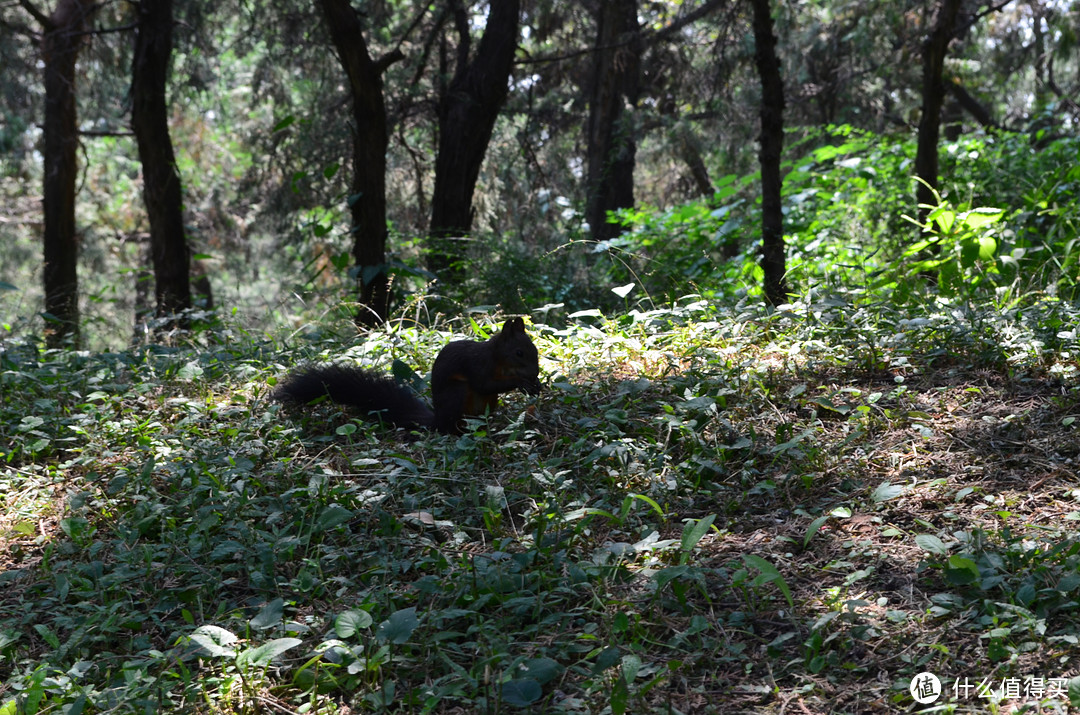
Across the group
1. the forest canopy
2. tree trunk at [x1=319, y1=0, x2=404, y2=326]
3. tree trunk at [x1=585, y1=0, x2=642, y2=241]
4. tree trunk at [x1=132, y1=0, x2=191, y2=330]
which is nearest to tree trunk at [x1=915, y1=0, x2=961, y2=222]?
the forest canopy

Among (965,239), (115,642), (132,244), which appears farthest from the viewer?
(132,244)

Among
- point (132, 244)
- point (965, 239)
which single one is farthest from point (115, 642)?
point (132, 244)

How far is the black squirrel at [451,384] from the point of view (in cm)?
383

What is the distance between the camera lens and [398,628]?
237 cm

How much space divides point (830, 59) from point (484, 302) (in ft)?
32.6

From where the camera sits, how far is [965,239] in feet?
17.4

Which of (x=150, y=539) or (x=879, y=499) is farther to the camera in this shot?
(x=150, y=539)

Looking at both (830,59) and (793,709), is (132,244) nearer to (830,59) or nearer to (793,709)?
(830,59)

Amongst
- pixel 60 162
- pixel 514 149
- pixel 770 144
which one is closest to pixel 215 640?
pixel 770 144

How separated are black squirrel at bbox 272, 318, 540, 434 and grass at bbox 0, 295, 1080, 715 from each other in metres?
0.13

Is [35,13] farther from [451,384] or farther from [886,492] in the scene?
[886,492]

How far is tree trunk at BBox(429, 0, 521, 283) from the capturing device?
7.95 m

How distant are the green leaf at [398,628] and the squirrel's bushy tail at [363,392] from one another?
1.71 meters

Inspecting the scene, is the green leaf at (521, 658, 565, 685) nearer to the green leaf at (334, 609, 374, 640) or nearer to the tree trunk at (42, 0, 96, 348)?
the green leaf at (334, 609, 374, 640)
